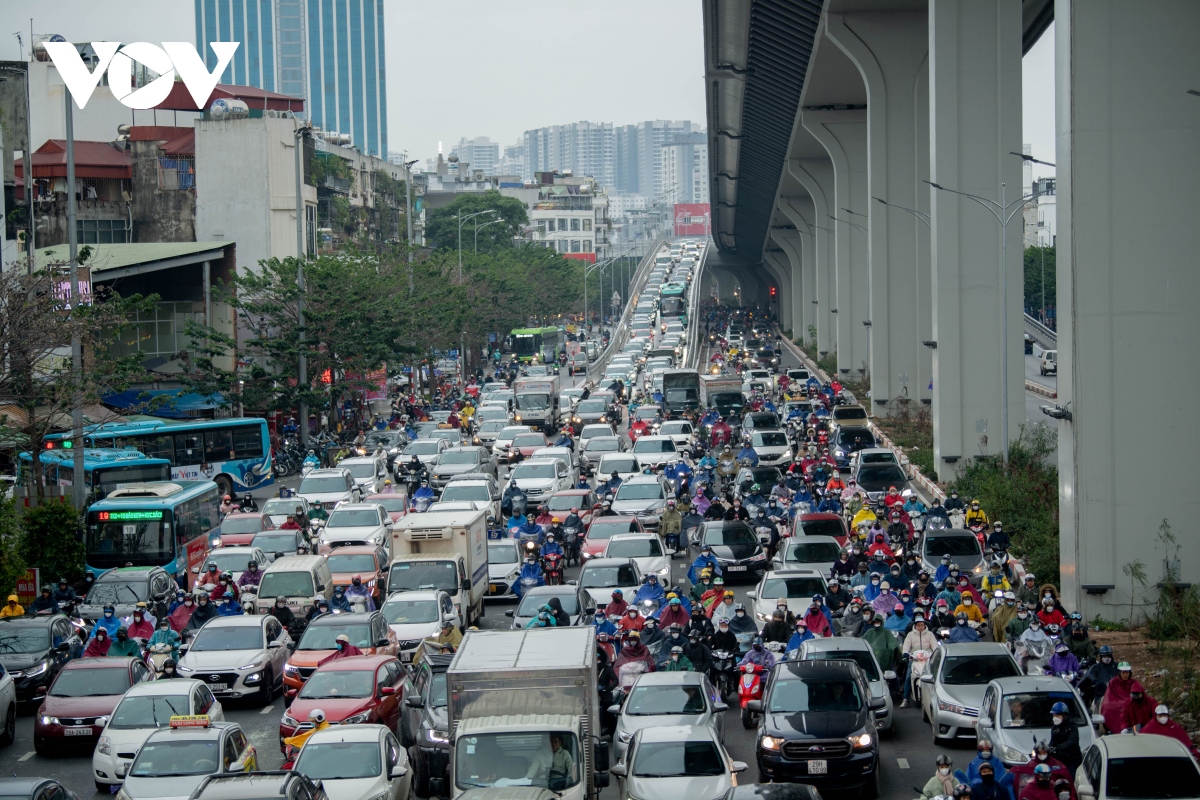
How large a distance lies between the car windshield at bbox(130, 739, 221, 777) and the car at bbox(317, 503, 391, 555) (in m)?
14.4

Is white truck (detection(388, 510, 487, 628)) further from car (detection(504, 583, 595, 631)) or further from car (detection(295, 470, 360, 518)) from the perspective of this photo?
car (detection(295, 470, 360, 518))

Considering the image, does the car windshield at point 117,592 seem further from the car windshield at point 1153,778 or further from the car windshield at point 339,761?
the car windshield at point 1153,778

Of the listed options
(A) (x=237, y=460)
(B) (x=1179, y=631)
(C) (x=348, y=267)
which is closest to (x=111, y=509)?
(A) (x=237, y=460)

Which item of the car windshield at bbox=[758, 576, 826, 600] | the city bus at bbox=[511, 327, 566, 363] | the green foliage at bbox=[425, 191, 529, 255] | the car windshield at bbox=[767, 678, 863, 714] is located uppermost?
the green foliage at bbox=[425, 191, 529, 255]

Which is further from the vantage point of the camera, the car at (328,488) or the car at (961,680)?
the car at (328,488)

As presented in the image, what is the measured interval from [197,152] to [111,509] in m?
41.8

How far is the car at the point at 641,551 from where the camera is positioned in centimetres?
2592

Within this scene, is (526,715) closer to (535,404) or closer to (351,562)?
(351,562)

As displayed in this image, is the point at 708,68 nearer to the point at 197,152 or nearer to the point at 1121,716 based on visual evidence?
the point at 197,152

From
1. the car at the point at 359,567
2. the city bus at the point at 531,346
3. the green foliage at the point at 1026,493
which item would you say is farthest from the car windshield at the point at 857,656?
the city bus at the point at 531,346

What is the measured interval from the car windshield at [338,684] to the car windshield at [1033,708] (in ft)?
22.5

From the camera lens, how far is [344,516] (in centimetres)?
3067

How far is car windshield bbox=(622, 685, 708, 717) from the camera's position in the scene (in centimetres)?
1583
